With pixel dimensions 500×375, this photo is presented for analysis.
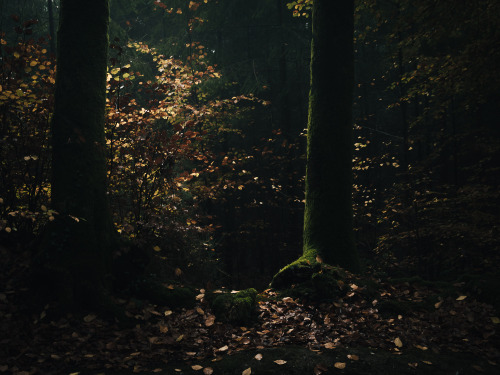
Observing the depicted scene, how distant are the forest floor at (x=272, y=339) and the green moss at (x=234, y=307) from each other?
0.09m

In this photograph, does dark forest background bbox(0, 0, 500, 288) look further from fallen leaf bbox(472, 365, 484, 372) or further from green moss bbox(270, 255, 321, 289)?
fallen leaf bbox(472, 365, 484, 372)

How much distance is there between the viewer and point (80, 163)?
4711mm

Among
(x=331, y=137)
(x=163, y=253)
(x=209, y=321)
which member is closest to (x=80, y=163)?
(x=209, y=321)

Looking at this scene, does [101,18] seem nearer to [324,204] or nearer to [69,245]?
[69,245]

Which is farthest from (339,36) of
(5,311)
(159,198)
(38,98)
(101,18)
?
(5,311)

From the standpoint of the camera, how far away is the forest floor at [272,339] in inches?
140

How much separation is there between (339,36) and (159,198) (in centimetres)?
465

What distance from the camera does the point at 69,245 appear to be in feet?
14.6

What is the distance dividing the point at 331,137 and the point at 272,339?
12.6ft

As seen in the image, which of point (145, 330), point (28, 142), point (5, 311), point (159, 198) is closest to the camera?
point (5, 311)

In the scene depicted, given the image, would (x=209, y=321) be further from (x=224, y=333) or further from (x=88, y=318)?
(x=88, y=318)

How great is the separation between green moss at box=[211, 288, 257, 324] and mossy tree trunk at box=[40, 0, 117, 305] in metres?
1.61

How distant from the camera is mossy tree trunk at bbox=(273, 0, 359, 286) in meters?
6.34

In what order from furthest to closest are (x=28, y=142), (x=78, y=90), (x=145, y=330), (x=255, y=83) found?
(x=255, y=83) < (x=28, y=142) < (x=78, y=90) < (x=145, y=330)
